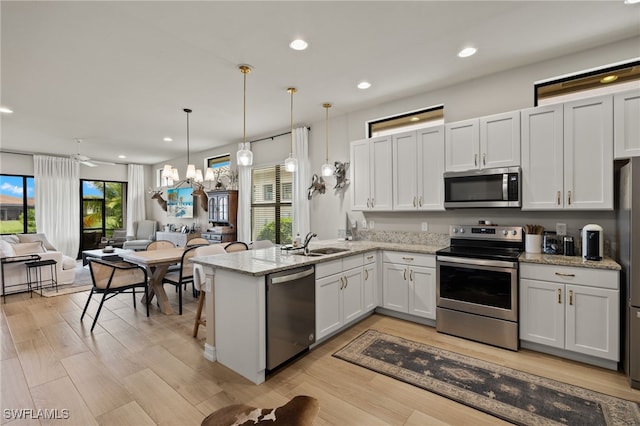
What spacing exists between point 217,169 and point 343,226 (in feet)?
12.7

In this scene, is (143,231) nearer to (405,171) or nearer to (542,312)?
(405,171)

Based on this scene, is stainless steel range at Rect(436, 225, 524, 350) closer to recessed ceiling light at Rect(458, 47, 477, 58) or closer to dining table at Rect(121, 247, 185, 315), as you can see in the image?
recessed ceiling light at Rect(458, 47, 477, 58)

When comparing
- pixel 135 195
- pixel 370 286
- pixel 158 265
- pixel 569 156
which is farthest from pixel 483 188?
pixel 135 195

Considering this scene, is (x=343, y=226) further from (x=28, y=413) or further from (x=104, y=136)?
(x=104, y=136)

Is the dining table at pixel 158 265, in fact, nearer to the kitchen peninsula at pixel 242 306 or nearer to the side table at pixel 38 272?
the kitchen peninsula at pixel 242 306

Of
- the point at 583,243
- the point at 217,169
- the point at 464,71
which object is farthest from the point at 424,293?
the point at 217,169

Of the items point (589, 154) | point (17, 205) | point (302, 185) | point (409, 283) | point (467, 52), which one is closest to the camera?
point (589, 154)

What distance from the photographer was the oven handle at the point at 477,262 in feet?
9.20

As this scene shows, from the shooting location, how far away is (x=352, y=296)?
3.32 metres

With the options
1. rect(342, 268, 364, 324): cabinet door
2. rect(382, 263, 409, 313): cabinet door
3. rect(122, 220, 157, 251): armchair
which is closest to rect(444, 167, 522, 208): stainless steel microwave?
rect(382, 263, 409, 313): cabinet door

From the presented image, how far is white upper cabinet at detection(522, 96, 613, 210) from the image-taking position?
8.65ft

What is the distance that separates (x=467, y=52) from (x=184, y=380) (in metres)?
3.88

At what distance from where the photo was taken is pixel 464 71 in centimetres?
332

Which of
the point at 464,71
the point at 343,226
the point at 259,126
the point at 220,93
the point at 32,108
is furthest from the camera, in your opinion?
the point at 259,126
